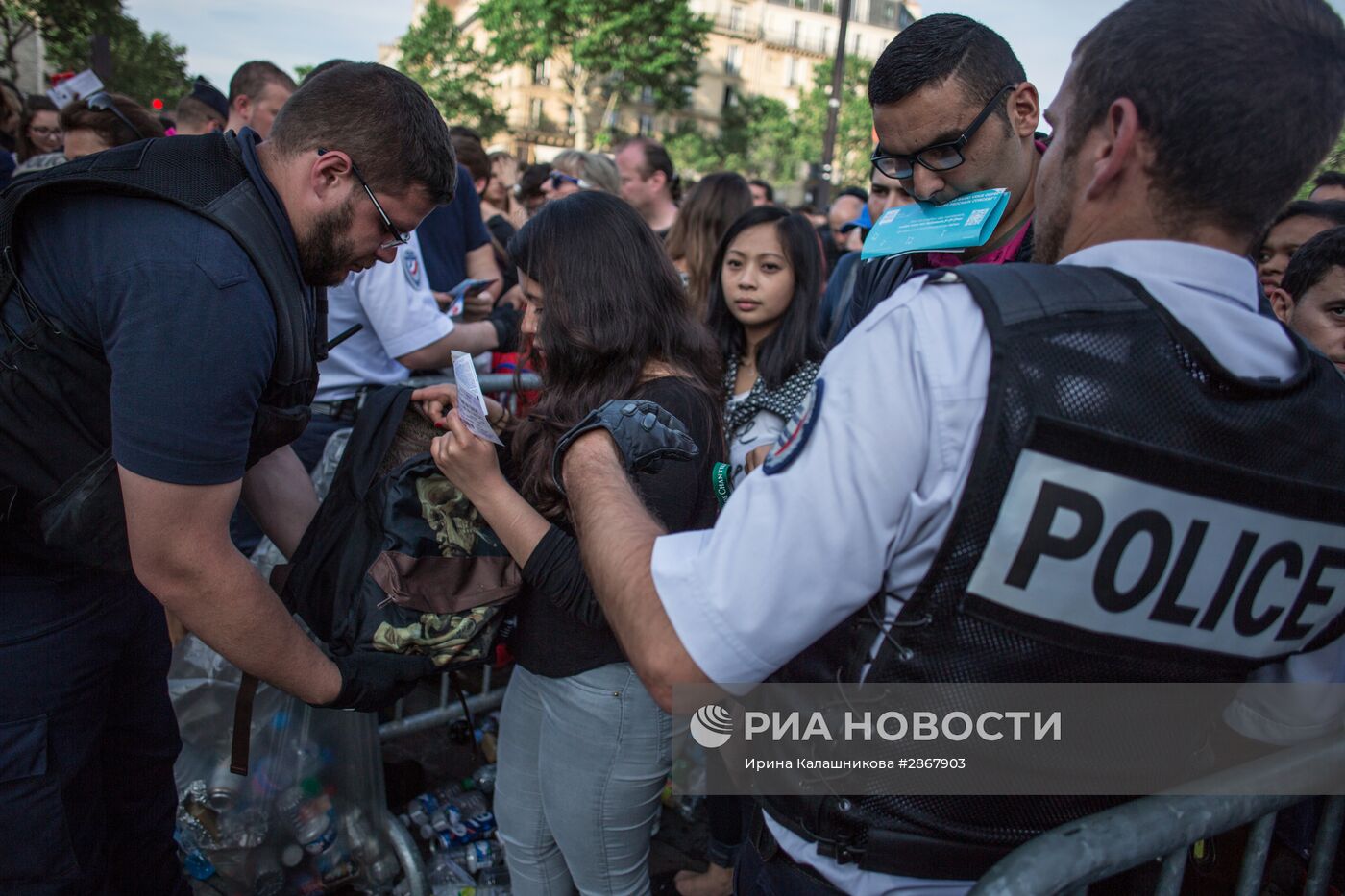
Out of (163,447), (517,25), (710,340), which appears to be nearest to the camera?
(163,447)

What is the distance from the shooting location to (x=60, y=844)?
1.70 m

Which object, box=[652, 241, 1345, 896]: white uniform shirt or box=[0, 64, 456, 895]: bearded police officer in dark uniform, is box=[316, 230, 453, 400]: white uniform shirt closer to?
box=[0, 64, 456, 895]: bearded police officer in dark uniform

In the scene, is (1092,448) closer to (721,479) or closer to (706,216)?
(721,479)

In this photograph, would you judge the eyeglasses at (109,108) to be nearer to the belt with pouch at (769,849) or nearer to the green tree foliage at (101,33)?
the belt with pouch at (769,849)

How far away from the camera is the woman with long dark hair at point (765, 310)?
3.21 meters

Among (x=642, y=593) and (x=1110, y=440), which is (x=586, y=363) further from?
(x=1110, y=440)

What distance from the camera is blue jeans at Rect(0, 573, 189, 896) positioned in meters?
1.65

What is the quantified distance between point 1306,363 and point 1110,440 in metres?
0.34

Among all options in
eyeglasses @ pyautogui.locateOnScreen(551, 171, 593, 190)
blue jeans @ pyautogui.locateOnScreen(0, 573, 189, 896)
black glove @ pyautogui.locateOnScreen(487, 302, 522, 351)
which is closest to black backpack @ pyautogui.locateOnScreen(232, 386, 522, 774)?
blue jeans @ pyautogui.locateOnScreen(0, 573, 189, 896)

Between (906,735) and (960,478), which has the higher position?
(960,478)

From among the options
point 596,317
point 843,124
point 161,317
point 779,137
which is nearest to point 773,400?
point 596,317

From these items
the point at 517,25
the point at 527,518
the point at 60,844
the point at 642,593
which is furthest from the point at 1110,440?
the point at 517,25

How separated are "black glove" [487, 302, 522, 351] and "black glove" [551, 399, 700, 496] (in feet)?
7.87

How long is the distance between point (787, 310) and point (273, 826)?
8.27 feet
